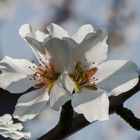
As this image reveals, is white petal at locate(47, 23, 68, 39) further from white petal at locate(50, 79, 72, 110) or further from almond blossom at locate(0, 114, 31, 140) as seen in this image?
almond blossom at locate(0, 114, 31, 140)

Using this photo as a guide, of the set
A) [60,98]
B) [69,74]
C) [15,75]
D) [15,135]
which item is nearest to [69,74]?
[69,74]

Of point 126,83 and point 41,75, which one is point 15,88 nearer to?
point 41,75

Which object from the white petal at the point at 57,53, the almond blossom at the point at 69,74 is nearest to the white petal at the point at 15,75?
the almond blossom at the point at 69,74

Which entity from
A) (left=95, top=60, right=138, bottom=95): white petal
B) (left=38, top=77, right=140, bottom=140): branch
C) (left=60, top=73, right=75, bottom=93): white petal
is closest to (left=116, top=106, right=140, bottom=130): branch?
(left=38, top=77, right=140, bottom=140): branch

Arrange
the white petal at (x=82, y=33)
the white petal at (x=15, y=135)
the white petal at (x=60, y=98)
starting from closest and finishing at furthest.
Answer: the white petal at (x=60, y=98), the white petal at (x=82, y=33), the white petal at (x=15, y=135)

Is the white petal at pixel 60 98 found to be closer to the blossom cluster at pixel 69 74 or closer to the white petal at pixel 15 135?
the blossom cluster at pixel 69 74

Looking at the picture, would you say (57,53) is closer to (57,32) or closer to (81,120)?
(57,32)
